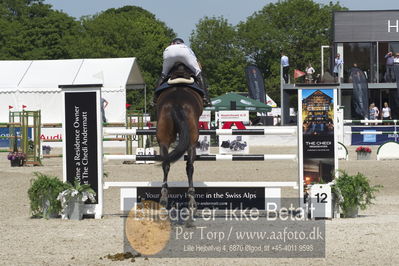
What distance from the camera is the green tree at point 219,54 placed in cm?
7256

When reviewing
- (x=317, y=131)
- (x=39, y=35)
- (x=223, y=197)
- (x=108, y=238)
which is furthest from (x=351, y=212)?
(x=39, y=35)

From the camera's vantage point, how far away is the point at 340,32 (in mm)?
46812

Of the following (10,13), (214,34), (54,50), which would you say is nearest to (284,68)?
(214,34)

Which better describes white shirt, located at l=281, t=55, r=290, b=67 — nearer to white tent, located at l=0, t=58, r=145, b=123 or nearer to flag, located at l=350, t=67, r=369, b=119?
flag, located at l=350, t=67, r=369, b=119

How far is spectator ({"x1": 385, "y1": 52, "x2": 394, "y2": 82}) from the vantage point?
42.8 m

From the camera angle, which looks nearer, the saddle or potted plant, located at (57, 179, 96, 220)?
the saddle

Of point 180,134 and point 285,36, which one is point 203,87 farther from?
point 285,36

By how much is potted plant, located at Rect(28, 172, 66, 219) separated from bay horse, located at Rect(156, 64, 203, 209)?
1.50 metres

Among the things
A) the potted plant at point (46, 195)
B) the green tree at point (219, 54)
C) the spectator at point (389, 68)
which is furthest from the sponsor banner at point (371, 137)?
the green tree at point (219, 54)

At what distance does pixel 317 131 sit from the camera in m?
11.2

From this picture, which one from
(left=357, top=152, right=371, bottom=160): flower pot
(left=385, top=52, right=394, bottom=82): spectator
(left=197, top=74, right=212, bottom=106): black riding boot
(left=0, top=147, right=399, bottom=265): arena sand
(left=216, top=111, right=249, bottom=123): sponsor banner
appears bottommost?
(left=0, top=147, right=399, bottom=265): arena sand

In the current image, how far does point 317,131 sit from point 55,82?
2459 centimetres

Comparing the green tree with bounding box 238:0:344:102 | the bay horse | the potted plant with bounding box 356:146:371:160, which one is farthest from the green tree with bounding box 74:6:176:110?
the bay horse

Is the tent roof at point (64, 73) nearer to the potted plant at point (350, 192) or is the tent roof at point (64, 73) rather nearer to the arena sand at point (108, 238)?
the arena sand at point (108, 238)
